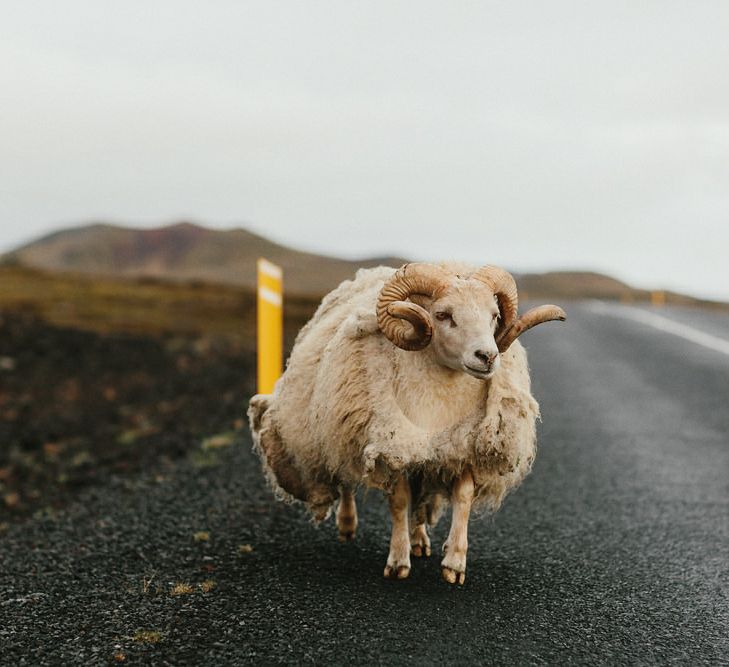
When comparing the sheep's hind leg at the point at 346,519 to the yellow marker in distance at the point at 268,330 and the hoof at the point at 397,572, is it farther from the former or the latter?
the yellow marker in distance at the point at 268,330

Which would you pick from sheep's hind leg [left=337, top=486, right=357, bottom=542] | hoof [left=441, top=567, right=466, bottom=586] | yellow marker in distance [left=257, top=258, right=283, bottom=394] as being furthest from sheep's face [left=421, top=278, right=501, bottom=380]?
yellow marker in distance [left=257, top=258, right=283, bottom=394]

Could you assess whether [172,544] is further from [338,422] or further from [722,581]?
[722,581]

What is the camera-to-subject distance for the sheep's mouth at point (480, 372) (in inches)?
162

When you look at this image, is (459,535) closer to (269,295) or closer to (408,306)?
(408,306)

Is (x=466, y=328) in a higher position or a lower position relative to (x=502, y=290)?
lower

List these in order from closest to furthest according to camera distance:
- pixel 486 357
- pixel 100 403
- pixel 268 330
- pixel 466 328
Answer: pixel 486 357 < pixel 466 328 < pixel 268 330 < pixel 100 403

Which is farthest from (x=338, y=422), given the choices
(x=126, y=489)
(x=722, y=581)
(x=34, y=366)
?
(x=34, y=366)

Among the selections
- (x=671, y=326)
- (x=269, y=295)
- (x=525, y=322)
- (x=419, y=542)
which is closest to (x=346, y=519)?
(x=419, y=542)

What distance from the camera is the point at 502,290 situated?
4.46 m

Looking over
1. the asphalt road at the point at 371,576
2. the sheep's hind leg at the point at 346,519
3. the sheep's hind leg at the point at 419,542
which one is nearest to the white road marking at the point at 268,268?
the asphalt road at the point at 371,576

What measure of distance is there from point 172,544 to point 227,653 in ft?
5.55

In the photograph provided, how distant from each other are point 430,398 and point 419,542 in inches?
39.0

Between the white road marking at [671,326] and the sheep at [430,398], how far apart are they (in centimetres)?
1108

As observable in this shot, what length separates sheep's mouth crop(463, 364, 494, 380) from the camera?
4.11m
